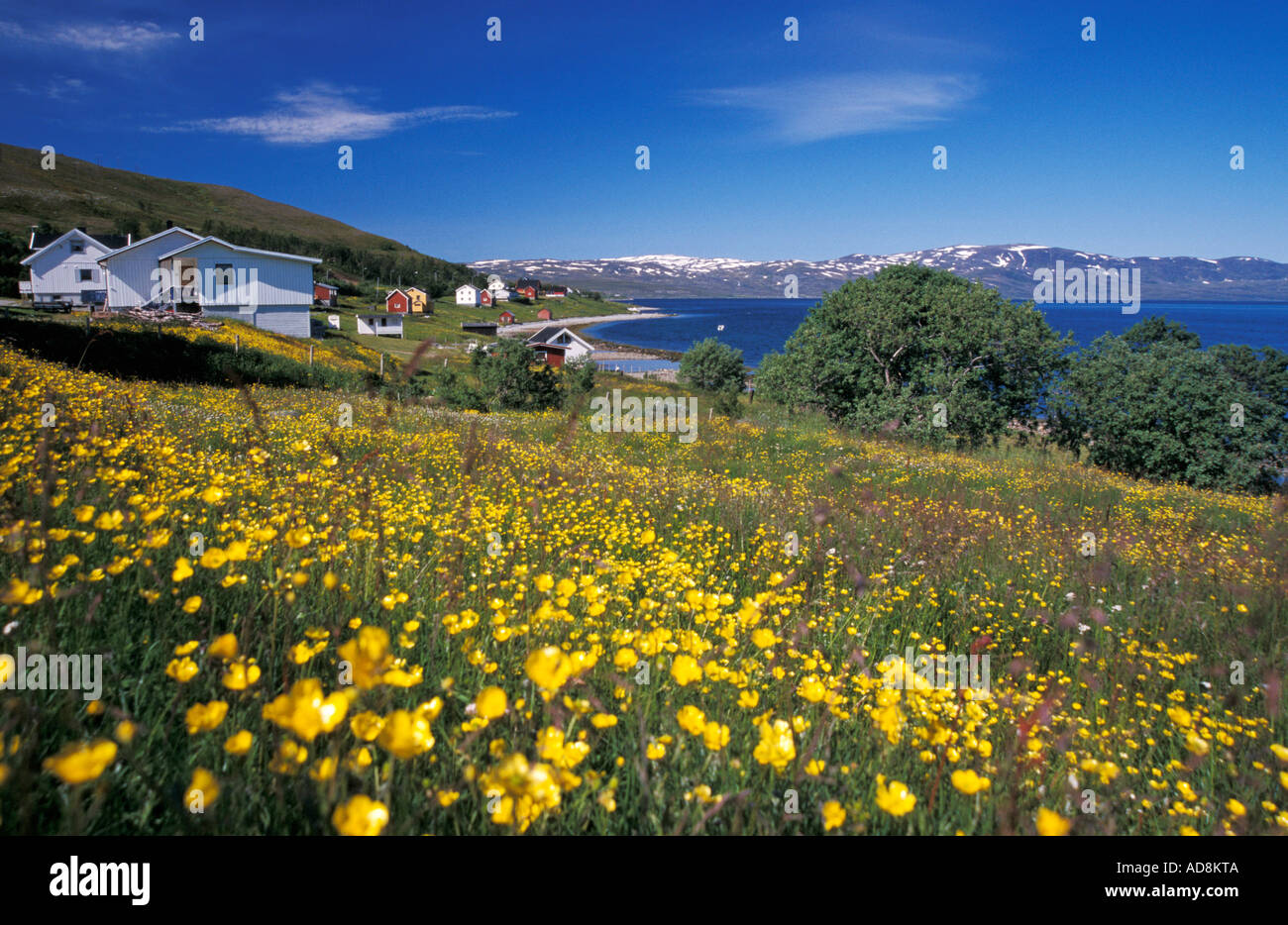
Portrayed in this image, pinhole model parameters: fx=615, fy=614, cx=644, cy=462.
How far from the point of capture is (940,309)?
81.1ft

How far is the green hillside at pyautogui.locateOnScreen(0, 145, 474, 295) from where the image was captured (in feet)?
277

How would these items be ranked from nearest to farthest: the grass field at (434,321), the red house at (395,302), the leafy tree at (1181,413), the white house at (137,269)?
1. the leafy tree at (1181,413)
2. the white house at (137,269)
3. the grass field at (434,321)
4. the red house at (395,302)

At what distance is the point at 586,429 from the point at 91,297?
Answer: 58383 mm

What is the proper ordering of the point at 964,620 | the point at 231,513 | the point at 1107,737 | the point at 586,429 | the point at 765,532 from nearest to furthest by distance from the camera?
the point at 1107,737 < the point at 231,513 < the point at 964,620 < the point at 765,532 < the point at 586,429

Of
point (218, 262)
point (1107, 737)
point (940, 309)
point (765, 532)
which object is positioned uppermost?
point (218, 262)

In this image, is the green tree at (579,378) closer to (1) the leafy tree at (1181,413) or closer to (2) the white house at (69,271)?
(1) the leafy tree at (1181,413)

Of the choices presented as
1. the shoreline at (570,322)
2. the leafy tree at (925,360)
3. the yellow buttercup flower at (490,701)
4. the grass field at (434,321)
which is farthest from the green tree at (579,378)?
the shoreline at (570,322)

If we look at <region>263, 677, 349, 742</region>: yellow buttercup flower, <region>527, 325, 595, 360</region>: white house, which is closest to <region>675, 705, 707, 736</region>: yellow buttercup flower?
<region>263, 677, 349, 742</region>: yellow buttercup flower

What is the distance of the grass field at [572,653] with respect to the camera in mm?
1573

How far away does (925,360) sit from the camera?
84.6ft

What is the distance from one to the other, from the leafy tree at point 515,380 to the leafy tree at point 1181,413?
20.9 m

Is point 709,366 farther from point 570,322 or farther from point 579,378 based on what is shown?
point 570,322
